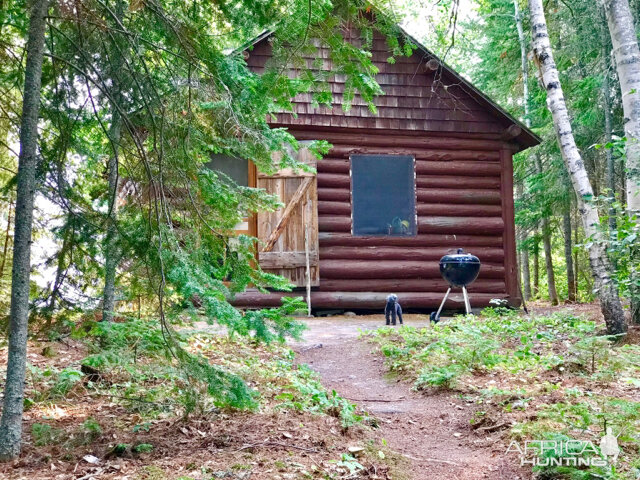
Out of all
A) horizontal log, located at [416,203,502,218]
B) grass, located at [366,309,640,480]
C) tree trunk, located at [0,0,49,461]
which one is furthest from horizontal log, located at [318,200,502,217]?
tree trunk, located at [0,0,49,461]

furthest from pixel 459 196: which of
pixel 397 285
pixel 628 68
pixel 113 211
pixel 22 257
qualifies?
pixel 22 257

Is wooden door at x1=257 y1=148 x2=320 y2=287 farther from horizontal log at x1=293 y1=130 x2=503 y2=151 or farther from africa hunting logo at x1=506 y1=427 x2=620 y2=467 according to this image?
africa hunting logo at x1=506 y1=427 x2=620 y2=467

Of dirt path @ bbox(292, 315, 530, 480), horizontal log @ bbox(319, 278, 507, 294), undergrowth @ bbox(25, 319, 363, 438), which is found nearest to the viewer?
undergrowth @ bbox(25, 319, 363, 438)

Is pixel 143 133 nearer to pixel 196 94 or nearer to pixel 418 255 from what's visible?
pixel 196 94

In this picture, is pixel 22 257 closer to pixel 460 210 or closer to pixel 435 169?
pixel 435 169

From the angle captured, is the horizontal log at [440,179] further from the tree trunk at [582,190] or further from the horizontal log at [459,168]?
the tree trunk at [582,190]

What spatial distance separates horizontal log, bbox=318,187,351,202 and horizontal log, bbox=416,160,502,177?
168 centimetres

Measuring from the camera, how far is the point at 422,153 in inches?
475

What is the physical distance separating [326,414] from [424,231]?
8.27 m

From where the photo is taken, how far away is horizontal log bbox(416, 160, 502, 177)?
12070 mm

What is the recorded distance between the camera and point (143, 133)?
213 inches

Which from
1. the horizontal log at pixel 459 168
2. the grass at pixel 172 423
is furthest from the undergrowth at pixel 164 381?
the horizontal log at pixel 459 168

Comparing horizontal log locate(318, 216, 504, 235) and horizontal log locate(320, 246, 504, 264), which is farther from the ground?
horizontal log locate(318, 216, 504, 235)

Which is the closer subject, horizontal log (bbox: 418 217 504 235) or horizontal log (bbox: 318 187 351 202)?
horizontal log (bbox: 318 187 351 202)
